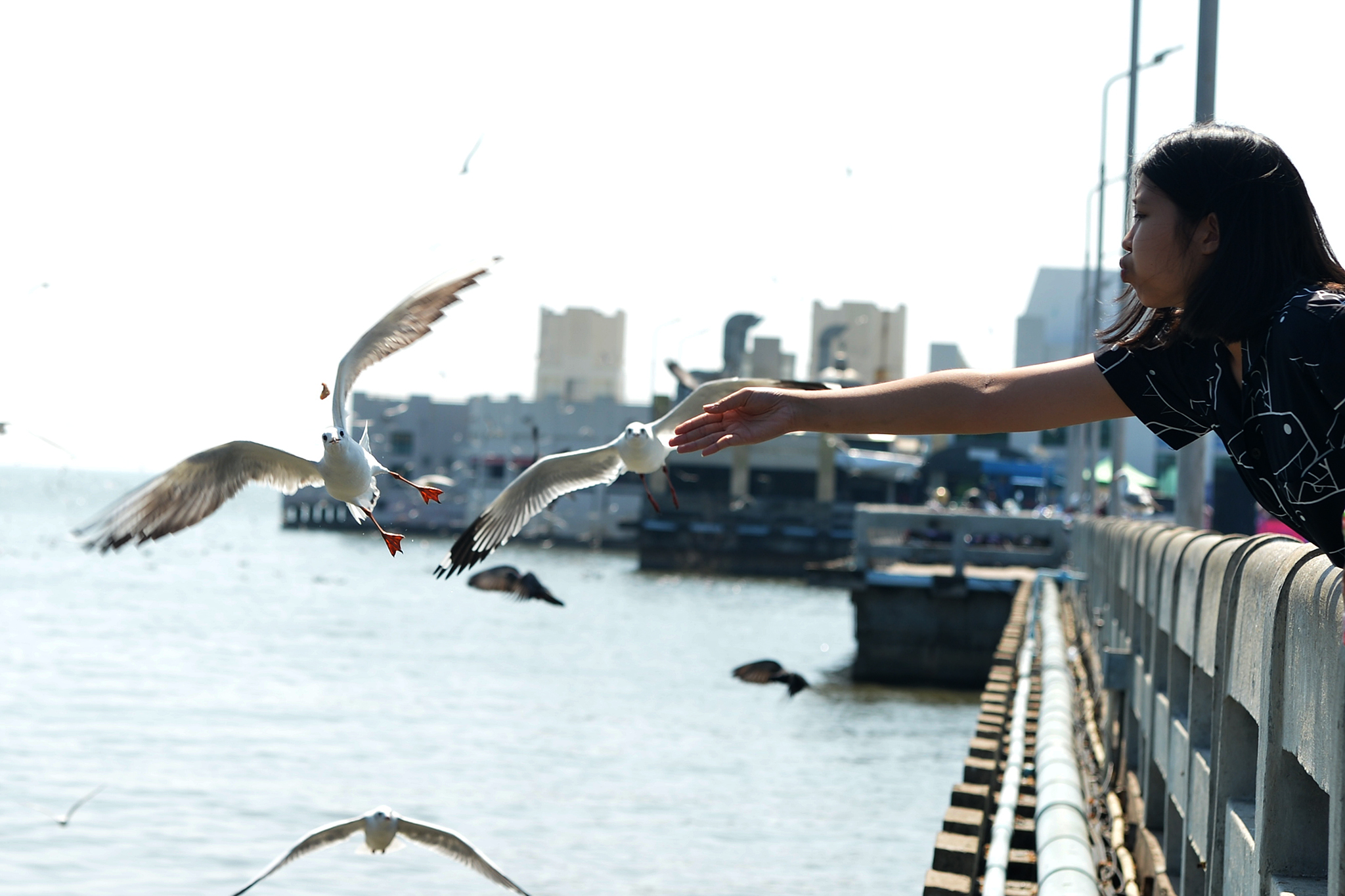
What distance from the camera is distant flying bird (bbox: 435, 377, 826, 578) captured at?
263 inches

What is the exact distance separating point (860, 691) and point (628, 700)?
4.71 metres

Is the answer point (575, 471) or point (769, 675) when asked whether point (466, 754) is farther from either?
point (575, 471)

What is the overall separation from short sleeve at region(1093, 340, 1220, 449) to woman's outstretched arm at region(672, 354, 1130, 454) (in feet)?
0.15

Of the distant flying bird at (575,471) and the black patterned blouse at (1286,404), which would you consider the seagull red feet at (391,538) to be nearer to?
the distant flying bird at (575,471)

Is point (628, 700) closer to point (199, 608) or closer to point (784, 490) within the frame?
point (199, 608)

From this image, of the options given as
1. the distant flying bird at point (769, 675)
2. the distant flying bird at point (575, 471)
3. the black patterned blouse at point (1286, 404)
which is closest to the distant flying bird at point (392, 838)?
the distant flying bird at point (575, 471)

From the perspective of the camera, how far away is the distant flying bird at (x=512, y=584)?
1093cm

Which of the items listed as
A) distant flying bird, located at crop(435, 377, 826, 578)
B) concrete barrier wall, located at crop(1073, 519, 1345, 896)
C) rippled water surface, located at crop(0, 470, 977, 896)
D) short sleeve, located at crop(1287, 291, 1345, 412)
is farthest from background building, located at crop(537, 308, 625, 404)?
short sleeve, located at crop(1287, 291, 1345, 412)

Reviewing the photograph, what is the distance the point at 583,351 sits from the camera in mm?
108938

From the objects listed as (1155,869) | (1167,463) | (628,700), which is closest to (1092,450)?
(628,700)

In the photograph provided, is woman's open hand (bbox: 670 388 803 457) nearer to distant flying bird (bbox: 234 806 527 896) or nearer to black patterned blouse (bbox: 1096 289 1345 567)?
black patterned blouse (bbox: 1096 289 1345 567)

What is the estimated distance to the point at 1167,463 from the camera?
244 ft

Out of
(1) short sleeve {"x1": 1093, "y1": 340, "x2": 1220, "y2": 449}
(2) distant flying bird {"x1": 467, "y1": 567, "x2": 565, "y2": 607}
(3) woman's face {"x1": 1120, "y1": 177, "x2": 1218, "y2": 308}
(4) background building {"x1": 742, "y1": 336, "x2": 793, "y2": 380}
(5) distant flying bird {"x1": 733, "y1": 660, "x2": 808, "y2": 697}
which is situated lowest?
(5) distant flying bird {"x1": 733, "y1": 660, "x2": 808, "y2": 697}

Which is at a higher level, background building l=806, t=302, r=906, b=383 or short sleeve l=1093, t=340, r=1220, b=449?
background building l=806, t=302, r=906, b=383
